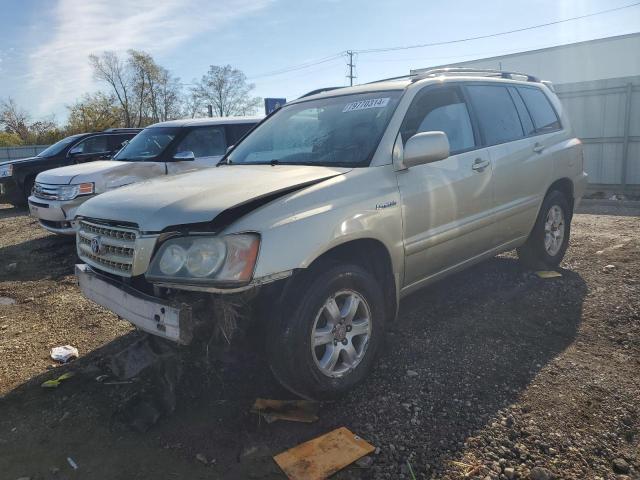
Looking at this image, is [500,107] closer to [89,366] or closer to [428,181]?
[428,181]

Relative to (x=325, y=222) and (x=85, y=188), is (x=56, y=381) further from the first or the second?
(x=85, y=188)

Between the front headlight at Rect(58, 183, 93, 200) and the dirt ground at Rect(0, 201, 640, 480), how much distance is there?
8.12ft

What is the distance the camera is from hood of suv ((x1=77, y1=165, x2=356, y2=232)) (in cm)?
264

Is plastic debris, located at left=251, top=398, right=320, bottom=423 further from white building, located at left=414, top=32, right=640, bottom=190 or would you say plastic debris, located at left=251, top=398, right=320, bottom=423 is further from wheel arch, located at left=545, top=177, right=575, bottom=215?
white building, located at left=414, top=32, right=640, bottom=190

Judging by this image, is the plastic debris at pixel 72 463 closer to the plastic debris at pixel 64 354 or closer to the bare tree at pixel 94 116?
the plastic debris at pixel 64 354

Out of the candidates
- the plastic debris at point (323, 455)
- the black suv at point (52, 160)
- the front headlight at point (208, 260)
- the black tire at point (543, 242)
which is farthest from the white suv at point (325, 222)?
the black suv at point (52, 160)

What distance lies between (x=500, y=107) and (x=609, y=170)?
29.4 feet

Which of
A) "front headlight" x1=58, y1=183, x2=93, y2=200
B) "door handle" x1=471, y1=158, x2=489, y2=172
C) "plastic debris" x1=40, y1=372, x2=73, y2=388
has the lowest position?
"plastic debris" x1=40, y1=372, x2=73, y2=388

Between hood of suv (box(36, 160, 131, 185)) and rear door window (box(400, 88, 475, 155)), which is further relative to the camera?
hood of suv (box(36, 160, 131, 185))

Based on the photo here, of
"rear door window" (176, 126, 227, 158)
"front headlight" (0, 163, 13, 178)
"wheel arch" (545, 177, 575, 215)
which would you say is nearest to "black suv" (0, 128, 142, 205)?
"front headlight" (0, 163, 13, 178)

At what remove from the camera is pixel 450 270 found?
3.93 meters

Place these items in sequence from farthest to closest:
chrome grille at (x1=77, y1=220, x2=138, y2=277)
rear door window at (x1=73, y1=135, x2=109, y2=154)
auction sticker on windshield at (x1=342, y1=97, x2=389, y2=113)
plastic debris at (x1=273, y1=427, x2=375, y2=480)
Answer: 1. rear door window at (x1=73, y1=135, x2=109, y2=154)
2. auction sticker on windshield at (x1=342, y1=97, x2=389, y2=113)
3. chrome grille at (x1=77, y1=220, x2=138, y2=277)
4. plastic debris at (x1=273, y1=427, x2=375, y2=480)

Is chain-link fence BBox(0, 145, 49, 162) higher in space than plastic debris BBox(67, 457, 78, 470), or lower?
higher

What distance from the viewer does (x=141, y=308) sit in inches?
106
